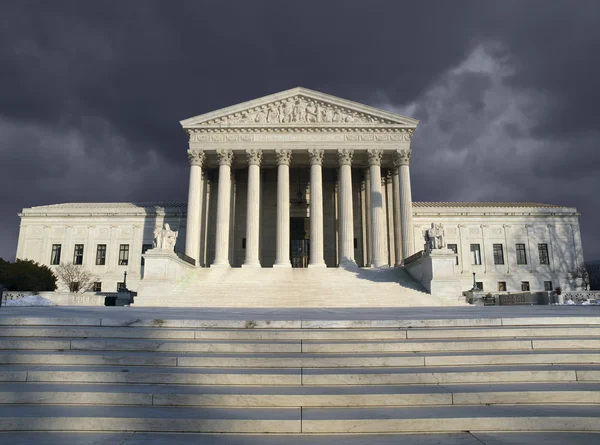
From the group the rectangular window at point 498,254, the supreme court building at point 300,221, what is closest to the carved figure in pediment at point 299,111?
the supreme court building at point 300,221

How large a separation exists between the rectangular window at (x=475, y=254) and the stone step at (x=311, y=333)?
156ft

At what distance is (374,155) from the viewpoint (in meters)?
42.5

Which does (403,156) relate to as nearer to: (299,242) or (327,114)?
(327,114)

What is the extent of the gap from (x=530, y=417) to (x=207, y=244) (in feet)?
141

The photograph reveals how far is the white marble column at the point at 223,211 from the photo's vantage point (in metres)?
40.8

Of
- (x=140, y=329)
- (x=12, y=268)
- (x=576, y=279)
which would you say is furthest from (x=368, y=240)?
(x=140, y=329)

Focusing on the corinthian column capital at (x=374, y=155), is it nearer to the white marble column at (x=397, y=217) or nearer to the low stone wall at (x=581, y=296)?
the white marble column at (x=397, y=217)

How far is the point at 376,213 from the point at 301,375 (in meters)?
35.1

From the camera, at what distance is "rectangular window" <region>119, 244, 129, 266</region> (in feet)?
176

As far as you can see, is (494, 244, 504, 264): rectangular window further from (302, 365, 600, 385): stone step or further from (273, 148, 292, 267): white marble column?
(302, 365, 600, 385): stone step

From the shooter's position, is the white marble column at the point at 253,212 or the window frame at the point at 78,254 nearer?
the white marble column at the point at 253,212

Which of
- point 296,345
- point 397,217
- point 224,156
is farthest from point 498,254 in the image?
point 296,345

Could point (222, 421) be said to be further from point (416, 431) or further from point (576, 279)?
point (576, 279)

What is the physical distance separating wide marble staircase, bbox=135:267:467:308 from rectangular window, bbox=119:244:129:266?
19907mm
